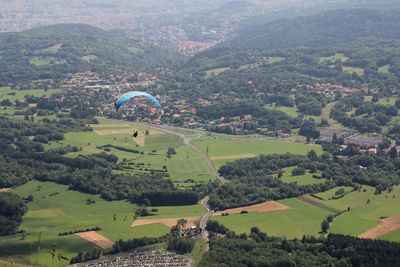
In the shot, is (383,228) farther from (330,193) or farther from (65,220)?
(65,220)

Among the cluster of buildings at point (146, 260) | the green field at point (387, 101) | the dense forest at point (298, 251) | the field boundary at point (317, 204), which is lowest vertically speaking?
the green field at point (387, 101)

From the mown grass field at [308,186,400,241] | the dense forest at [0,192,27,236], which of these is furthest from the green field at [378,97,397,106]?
the dense forest at [0,192,27,236]

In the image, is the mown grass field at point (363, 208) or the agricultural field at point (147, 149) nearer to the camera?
the mown grass field at point (363, 208)

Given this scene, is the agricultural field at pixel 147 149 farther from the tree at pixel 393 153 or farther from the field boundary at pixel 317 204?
the tree at pixel 393 153

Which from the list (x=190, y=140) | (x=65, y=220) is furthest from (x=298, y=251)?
(x=190, y=140)

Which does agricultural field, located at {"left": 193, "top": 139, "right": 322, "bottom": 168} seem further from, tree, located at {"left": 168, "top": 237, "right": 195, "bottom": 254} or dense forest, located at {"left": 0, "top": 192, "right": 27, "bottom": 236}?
tree, located at {"left": 168, "top": 237, "right": 195, "bottom": 254}

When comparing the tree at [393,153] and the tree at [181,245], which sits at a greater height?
the tree at [181,245]

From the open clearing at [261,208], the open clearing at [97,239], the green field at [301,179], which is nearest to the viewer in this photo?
the open clearing at [97,239]

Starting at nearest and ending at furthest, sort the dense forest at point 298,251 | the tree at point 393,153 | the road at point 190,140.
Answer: the dense forest at point 298,251, the road at point 190,140, the tree at point 393,153

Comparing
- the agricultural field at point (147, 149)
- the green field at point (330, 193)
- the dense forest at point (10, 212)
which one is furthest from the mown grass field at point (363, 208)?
the dense forest at point (10, 212)
